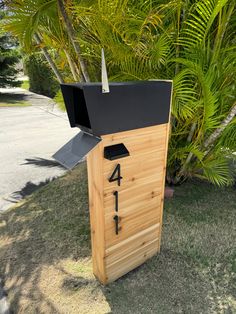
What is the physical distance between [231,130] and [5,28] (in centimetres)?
283

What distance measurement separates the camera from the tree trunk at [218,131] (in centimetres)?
297

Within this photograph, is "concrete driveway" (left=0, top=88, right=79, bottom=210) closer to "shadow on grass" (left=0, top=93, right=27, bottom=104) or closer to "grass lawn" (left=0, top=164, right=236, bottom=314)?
"grass lawn" (left=0, top=164, right=236, bottom=314)

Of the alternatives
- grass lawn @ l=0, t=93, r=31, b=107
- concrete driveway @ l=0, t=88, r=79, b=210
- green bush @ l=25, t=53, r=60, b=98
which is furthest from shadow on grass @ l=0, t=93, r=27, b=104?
concrete driveway @ l=0, t=88, r=79, b=210

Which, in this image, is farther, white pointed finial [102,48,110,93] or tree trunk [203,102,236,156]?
tree trunk [203,102,236,156]

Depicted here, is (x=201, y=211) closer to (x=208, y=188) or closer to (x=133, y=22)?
(x=208, y=188)

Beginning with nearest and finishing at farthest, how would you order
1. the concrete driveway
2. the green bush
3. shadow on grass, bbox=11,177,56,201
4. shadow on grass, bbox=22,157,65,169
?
shadow on grass, bbox=11,177,56,201, the concrete driveway, shadow on grass, bbox=22,157,65,169, the green bush

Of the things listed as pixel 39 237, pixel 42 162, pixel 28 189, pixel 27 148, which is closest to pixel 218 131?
pixel 39 237

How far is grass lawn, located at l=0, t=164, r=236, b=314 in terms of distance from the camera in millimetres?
2377

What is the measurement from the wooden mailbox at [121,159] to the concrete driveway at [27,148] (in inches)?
86.7

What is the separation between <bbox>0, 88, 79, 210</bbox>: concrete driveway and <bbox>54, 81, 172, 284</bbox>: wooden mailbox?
220cm

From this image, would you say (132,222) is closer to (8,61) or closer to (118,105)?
(118,105)

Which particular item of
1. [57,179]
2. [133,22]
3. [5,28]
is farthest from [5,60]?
[133,22]

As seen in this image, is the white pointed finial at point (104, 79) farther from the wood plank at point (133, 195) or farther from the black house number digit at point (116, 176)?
the wood plank at point (133, 195)

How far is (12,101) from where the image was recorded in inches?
557
